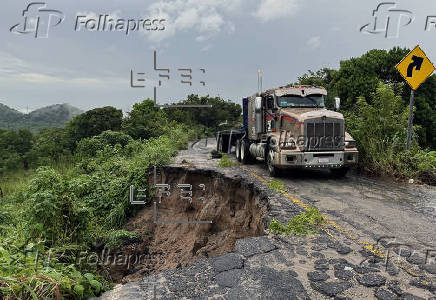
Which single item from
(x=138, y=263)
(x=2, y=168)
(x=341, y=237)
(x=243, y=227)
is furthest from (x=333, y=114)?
(x=2, y=168)

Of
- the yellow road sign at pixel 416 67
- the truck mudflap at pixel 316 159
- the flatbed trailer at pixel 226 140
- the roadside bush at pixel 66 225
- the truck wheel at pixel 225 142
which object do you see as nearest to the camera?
the roadside bush at pixel 66 225

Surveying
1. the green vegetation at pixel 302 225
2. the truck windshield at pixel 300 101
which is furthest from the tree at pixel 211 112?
the green vegetation at pixel 302 225

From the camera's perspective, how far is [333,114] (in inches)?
329

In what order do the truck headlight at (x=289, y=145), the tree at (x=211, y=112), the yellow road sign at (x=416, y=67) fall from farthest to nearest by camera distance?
the tree at (x=211, y=112), the yellow road sign at (x=416, y=67), the truck headlight at (x=289, y=145)

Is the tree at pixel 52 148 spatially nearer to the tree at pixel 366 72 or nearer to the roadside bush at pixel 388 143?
the roadside bush at pixel 388 143

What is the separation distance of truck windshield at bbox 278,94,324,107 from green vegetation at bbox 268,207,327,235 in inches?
199

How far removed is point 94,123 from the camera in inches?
1021

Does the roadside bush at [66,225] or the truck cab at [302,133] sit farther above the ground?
the truck cab at [302,133]

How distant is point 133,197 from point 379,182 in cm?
783

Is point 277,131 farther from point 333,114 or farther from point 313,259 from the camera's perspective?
point 313,259

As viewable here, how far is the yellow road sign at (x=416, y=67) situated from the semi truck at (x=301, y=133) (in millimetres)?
2045

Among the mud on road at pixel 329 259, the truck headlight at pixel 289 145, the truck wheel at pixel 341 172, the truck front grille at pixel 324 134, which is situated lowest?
the mud on road at pixel 329 259

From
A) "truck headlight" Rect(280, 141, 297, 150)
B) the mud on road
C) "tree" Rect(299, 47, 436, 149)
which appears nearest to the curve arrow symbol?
the mud on road

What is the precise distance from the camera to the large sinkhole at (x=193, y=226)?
7.45 meters
